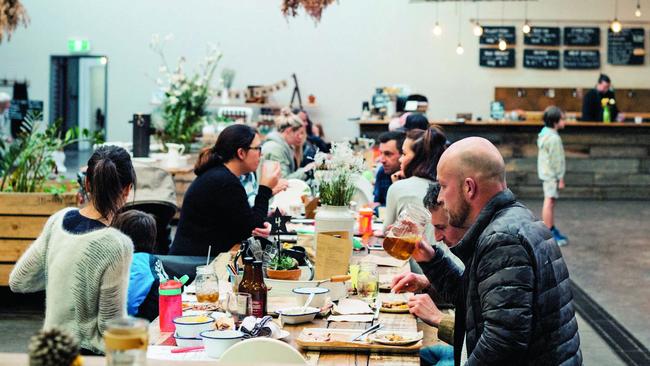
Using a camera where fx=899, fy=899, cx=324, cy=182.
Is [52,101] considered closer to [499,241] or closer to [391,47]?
[391,47]

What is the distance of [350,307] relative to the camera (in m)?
3.33

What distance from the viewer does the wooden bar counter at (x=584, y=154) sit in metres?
13.9

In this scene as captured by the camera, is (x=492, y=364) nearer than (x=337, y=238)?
Yes

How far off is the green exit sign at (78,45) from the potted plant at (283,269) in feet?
42.4

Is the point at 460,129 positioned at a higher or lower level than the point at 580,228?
higher

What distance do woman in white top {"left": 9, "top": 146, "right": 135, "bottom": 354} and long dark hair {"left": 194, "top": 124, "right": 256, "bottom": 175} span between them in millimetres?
2060

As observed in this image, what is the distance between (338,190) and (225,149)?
51.3 inches

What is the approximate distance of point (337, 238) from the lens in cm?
378

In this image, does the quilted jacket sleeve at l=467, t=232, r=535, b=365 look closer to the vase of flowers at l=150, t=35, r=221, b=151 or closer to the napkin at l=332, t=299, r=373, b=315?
the napkin at l=332, t=299, r=373, b=315

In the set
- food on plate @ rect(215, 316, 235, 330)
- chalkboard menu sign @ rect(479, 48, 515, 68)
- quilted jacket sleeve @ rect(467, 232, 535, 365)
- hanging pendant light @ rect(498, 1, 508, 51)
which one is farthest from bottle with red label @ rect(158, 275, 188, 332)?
chalkboard menu sign @ rect(479, 48, 515, 68)

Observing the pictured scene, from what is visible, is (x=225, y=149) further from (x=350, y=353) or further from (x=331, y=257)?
(x=350, y=353)

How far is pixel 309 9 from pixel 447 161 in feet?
14.1

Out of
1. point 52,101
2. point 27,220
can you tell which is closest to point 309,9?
point 27,220

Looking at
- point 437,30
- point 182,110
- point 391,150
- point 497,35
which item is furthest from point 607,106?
point 391,150
